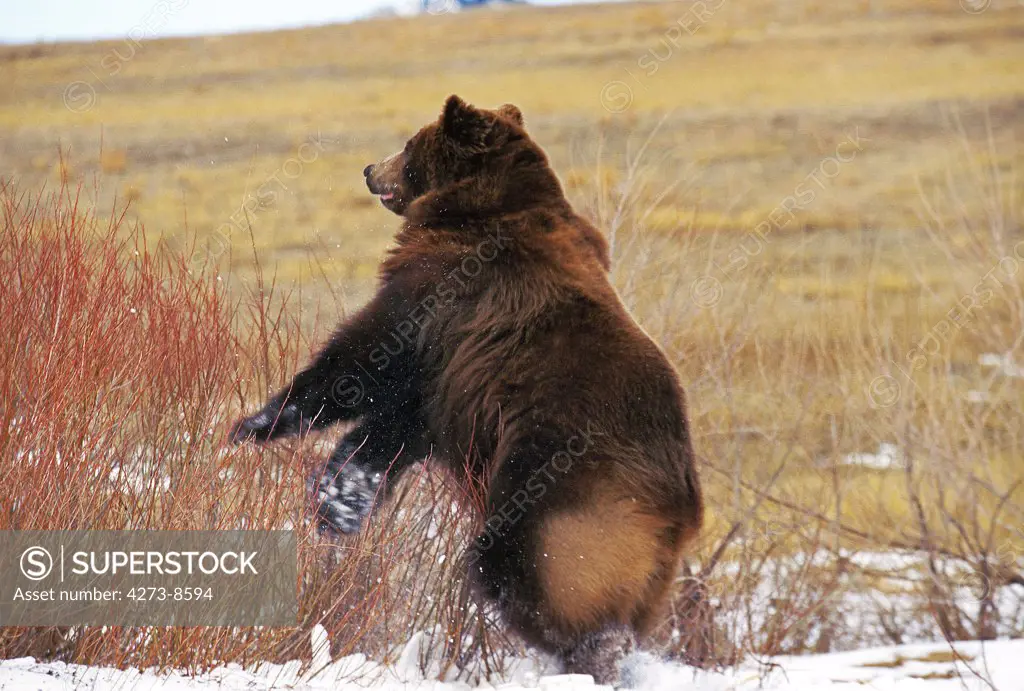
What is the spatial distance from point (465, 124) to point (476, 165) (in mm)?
168

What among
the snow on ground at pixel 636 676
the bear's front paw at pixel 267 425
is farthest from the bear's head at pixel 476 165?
A: the snow on ground at pixel 636 676

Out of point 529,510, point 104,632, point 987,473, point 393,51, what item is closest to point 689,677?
point 529,510

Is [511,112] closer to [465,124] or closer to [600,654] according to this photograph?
[465,124]

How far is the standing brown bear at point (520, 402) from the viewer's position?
351cm

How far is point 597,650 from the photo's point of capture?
12.0 feet

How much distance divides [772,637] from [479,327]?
4722mm

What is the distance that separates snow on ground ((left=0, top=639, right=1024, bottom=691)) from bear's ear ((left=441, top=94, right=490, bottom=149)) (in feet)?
6.72

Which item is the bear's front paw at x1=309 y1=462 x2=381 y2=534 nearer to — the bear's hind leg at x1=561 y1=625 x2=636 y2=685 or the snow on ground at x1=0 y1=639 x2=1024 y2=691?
the snow on ground at x1=0 y1=639 x2=1024 y2=691

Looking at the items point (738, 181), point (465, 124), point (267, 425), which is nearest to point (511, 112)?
point (465, 124)

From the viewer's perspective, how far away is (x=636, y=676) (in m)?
4.04

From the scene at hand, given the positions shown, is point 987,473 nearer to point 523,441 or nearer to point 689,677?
point 689,677

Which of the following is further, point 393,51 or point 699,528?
point 393,51

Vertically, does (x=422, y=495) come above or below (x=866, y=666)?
above

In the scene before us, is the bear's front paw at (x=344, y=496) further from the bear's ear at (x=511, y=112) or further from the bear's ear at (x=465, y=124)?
the bear's ear at (x=511, y=112)
